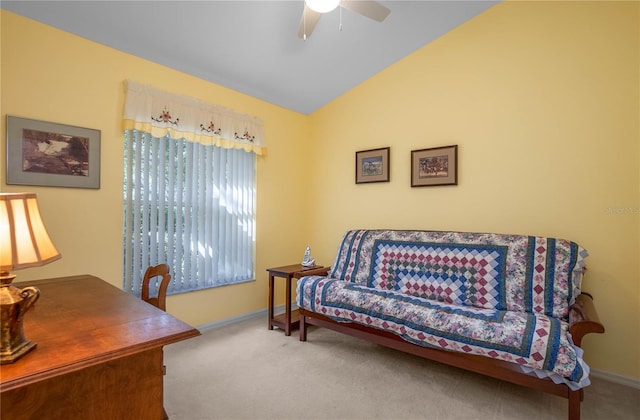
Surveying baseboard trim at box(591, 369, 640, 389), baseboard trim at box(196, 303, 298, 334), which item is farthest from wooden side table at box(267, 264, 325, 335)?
baseboard trim at box(591, 369, 640, 389)

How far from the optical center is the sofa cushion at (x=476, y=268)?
214 cm

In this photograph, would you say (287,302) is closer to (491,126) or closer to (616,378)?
(491,126)

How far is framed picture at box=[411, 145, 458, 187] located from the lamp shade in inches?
110

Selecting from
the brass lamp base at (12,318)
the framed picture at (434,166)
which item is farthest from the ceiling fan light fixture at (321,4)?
the brass lamp base at (12,318)

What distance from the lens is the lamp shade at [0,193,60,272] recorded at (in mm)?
875

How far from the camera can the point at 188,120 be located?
2861 millimetres

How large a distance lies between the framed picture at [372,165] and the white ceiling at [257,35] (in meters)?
0.83

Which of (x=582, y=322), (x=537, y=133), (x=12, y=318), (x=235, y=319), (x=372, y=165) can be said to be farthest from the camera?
(x=372, y=165)

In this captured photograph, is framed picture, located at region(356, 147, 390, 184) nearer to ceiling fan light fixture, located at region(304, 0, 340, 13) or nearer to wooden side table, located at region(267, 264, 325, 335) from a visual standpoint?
wooden side table, located at region(267, 264, 325, 335)

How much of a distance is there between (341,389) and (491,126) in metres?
2.39

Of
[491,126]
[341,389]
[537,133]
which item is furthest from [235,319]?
[537,133]

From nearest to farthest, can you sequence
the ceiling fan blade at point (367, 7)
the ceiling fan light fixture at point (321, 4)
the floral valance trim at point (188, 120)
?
the ceiling fan light fixture at point (321, 4) → the ceiling fan blade at point (367, 7) → the floral valance trim at point (188, 120)

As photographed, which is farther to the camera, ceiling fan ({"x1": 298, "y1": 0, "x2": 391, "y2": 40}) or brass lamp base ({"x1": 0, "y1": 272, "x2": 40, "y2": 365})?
ceiling fan ({"x1": 298, "y1": 0, "x2": 391, "y2": 40})

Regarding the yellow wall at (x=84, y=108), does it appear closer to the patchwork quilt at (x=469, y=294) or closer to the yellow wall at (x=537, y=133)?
the patchwork quilt at (x=469, y=294)
